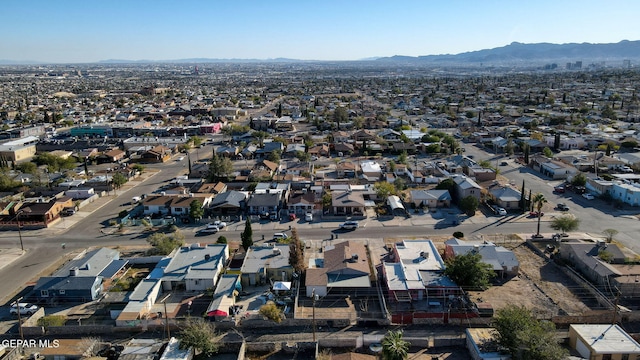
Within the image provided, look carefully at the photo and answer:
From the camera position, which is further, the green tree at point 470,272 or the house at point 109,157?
the house at point 109,157

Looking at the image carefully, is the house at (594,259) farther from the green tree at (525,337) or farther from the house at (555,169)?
the house at (555,169)

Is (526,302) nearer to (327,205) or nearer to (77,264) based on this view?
(327,205)

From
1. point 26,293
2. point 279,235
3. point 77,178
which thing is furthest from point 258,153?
point 26,293

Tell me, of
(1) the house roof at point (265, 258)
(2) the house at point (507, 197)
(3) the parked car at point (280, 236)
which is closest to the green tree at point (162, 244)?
(1) the house roof at point (265, 258)

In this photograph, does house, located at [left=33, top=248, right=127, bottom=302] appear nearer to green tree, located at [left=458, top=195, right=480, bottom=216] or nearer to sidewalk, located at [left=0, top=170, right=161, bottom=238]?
sidewalk, located at [left=0, top=170, right=161, bottom=238]

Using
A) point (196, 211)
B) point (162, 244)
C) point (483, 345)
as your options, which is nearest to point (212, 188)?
point (196, 211)

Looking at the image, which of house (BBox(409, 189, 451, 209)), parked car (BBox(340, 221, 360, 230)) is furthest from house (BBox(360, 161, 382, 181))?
parked car (BBox(340, 221, 360, 230))
